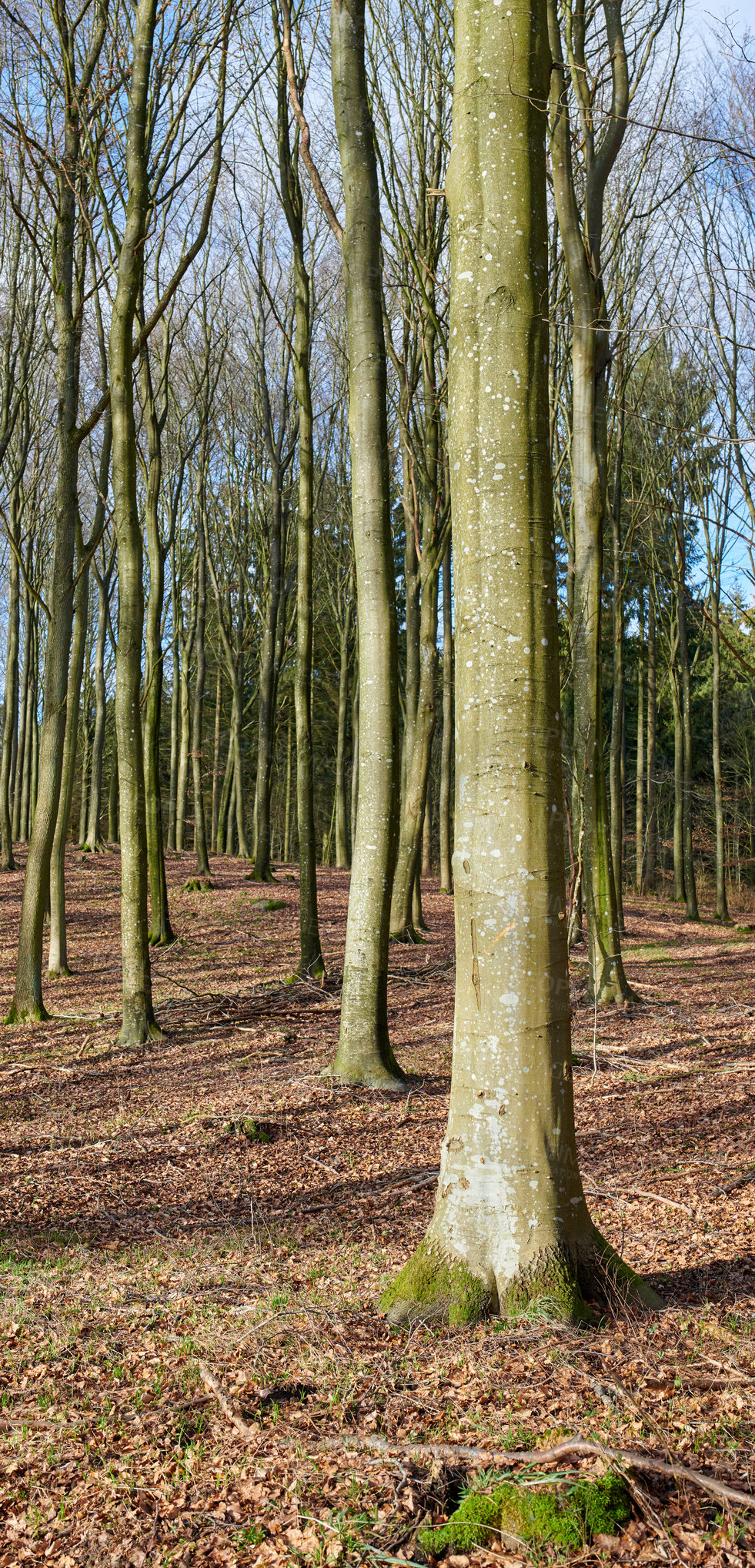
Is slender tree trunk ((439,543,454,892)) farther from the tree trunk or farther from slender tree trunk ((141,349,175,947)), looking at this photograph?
the tree trunk

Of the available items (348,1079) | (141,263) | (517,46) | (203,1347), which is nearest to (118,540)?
(141,263)

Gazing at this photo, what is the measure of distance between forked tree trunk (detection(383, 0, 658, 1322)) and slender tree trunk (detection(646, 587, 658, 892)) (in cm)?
2020

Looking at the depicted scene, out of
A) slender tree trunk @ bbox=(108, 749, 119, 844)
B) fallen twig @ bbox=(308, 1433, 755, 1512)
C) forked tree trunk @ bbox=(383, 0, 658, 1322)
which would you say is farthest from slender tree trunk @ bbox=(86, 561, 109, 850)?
fallen twig @ bbox=(308, 1433, 755, 1512)

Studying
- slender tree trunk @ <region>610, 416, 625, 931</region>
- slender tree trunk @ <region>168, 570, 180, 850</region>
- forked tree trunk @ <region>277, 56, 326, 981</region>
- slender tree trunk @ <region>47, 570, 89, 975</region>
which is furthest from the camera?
slender tree trunk @ <region>168, 570, 180, 850</region>

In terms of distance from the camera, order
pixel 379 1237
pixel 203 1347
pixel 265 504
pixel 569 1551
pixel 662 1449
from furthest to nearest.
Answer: pixel 265 504 → pixel 379 1237 → pixel 203 1347 → pixel 662 1449 → pixel 569 1551

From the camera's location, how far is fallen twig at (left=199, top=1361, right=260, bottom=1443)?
2658 millimetres

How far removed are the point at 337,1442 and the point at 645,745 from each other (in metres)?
29.8

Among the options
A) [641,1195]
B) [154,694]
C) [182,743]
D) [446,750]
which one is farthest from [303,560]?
[182,743]

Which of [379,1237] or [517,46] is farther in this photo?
[379,1237]

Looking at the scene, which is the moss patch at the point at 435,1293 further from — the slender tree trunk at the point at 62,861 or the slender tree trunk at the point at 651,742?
the slender tree trunk at the point at 651,742

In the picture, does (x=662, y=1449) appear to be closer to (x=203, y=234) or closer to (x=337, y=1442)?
(x=337, y=1442)

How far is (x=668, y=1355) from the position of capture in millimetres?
2789

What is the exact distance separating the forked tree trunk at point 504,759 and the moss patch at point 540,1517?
0.78 m

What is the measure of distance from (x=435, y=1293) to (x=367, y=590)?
193 inches
